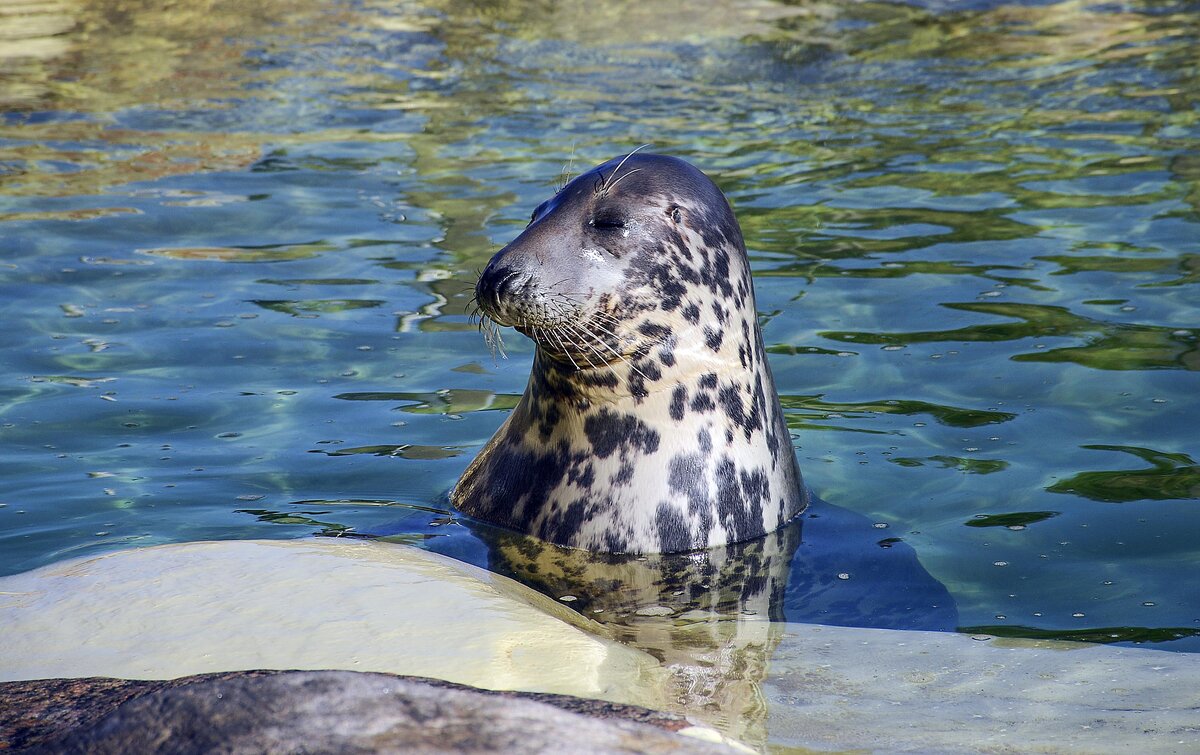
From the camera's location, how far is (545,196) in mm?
9352

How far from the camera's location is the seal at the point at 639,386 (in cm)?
450

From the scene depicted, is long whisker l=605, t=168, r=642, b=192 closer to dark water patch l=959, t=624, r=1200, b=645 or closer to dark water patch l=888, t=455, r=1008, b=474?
dark water patch l=888, t=455, r=1008, b=474

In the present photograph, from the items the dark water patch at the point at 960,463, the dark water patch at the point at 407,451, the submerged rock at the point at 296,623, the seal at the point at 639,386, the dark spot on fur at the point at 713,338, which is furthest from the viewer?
the dark water patch at the point at 407,451

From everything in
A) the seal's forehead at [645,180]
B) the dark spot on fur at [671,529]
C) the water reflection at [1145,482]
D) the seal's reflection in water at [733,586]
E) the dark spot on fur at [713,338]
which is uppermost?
the seal's forehead at [645,180]

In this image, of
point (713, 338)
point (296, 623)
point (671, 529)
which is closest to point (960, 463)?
point (713, 338)

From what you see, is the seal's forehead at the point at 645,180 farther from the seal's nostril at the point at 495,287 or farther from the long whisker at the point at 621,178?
the seal's nostril at the point at 495,287

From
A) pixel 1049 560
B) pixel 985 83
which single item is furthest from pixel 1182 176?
pixel 1049 560

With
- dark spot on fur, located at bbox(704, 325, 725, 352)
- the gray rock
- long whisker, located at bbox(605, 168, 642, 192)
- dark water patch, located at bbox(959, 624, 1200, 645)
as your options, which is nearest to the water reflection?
dark water patch, located at bbox(959, 624, 1200, 645)

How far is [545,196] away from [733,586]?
5.37 metres

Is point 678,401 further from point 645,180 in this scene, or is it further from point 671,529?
point 645,180

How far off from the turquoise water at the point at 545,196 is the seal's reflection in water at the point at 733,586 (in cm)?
9

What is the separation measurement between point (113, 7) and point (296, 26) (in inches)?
80.1

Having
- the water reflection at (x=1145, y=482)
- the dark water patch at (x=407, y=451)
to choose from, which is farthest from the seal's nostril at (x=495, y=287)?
the water reflection at (x=1145, y=482)

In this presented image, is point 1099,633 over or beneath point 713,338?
beneath
